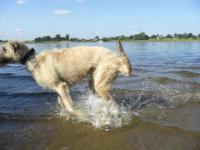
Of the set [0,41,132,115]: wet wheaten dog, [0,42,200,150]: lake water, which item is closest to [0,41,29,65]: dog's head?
[0,41,132,115]: wet wheaten dog

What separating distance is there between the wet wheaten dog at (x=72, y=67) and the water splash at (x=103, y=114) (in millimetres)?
319

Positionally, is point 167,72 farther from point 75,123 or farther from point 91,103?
point 75,123

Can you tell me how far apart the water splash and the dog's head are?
1.99 meters

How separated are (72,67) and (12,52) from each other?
1.56 m

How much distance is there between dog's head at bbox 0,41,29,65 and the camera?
7820 millimetres

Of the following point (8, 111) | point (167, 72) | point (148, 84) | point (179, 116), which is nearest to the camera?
point (179, 116)

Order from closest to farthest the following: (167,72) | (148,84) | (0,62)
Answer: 1. (0,62)
2. (148,84)
3. (167,72)

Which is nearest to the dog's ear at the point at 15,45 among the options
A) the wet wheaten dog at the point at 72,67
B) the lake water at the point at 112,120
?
the wet wheaten dog at the point at 72,67

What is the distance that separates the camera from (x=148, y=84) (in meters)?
13.2

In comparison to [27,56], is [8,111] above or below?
below

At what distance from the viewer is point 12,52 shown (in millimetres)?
7855

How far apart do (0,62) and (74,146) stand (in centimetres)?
285

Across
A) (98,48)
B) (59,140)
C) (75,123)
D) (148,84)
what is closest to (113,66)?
(98,48)

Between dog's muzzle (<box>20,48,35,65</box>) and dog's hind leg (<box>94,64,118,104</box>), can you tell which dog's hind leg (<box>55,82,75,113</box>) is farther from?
dog's muzzle (<box>20,48,35,65</box>)
